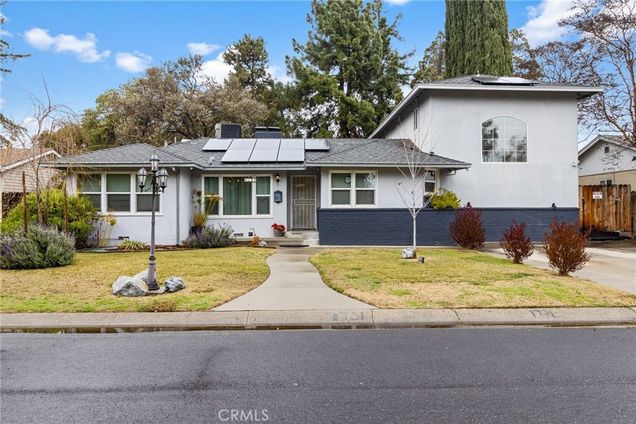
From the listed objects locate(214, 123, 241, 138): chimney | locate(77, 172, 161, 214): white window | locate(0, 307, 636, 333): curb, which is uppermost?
locate(214, 123, 241, 138): chimney

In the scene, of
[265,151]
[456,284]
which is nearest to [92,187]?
[265,151]

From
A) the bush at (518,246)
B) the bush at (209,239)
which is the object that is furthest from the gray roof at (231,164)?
the bush at (518,246)

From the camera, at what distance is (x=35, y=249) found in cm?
1005

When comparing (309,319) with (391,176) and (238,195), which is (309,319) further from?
(238,195)

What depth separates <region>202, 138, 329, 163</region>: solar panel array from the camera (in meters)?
17.1

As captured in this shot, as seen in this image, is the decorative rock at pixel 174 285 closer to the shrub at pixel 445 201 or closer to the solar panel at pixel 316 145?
the shrub at pixel 445 201

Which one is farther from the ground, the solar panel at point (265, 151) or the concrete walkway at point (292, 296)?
the solar panel at point (265, 151)

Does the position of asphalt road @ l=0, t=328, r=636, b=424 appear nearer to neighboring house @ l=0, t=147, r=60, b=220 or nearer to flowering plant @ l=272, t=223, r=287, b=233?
neighboring house @ l=0, t=147, r=60, b=220

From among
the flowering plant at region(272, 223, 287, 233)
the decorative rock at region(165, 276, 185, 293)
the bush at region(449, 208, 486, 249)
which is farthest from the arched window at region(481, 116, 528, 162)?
the decorative rock at region(165, 276, 185, 293)

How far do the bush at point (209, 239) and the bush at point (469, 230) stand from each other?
26.9 ft

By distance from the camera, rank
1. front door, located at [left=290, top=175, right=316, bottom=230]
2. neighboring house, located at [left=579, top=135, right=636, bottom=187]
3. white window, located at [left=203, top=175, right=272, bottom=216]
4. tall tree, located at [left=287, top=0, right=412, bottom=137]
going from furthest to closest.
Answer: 1. tall tree, located at [left=287, top=0, right=412, bottom=137]
2. neighboring house, located at [left=579, top=135, right=636, bottom=187]
3. front door, located at [left=290, top=175, right=316, bottom=230]
4. white window, located at [left=203, top=175, right=272, bottom=216]

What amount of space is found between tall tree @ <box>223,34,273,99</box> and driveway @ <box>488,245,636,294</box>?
29.1 metres

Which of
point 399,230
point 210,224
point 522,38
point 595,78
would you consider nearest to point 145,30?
point 210,224

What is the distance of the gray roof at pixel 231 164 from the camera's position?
14891mm
